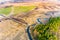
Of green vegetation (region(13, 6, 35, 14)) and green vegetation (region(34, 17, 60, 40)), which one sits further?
green vegetation (region(13, 6, 35, 14))

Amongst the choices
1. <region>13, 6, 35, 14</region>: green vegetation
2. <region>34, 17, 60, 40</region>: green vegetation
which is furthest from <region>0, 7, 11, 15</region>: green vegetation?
<region>34, 17, 60, 40</region>: green vegetation

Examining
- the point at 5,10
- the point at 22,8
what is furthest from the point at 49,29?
the point at 5,10

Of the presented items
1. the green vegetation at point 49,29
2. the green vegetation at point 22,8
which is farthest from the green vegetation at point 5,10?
the green vegetation at point 49,29

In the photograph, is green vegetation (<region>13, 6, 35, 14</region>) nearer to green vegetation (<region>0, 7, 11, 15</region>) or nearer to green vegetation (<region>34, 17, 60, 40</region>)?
green vegetation (<region>0, 7, 11, 15</region>)

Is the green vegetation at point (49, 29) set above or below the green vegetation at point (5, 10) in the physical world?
below

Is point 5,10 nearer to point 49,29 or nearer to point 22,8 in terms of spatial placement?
point 22,8

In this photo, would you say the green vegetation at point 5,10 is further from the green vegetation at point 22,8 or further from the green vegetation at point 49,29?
the green vegetation at point 49,29

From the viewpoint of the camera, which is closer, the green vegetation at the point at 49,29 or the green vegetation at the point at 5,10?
the green vegetation at the point at 49,29

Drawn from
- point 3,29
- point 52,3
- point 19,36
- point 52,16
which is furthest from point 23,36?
point 52,3
